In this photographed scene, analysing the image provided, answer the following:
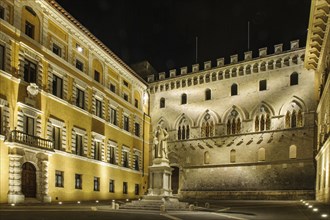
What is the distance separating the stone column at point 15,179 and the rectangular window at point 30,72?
5743mm

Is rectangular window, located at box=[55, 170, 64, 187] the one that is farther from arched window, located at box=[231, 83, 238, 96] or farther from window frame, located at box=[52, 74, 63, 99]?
arched window, located at box=[231, 83, 238, 96]

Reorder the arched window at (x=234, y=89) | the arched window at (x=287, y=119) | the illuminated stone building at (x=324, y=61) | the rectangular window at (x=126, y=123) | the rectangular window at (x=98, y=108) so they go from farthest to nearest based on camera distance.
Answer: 1. the arched window at (x=234, y=89)
2. the rectangular window at (x=126, y=123)
3. the arched window at (x=287, y=119)
4. the rectangular window at (x=98, y=108)
5. the illuminated stone building at (x=324, y=61)

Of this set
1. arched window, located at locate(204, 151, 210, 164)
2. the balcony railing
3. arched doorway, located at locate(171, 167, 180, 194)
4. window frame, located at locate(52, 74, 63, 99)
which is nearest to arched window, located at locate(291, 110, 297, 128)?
arched window, located at locate(204, 151, 210, 164)

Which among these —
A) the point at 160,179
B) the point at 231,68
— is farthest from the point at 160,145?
the point at 231,68

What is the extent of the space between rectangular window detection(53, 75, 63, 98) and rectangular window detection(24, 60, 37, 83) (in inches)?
96.0

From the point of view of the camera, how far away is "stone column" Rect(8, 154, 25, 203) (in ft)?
75.0

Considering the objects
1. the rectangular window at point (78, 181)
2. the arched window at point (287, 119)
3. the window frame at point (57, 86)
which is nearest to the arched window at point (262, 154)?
the arched window at point (287, 119)

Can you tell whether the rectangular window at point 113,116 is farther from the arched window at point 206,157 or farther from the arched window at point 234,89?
the arched window at point 234,89

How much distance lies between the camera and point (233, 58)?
4128 centimetres

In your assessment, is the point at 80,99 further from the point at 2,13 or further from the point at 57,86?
the point at 2,13

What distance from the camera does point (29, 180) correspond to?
2491 centimetres

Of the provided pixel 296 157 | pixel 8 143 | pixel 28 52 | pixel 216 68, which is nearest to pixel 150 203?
pixel 8 143

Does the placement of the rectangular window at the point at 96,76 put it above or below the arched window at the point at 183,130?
above

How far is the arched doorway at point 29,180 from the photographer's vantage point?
24422mm
